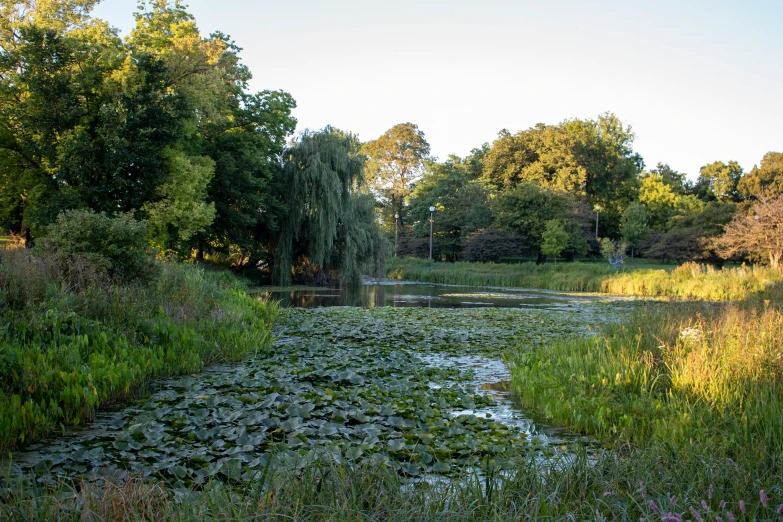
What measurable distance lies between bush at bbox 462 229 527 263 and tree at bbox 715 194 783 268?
13750 millimetres

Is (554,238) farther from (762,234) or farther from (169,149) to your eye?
(169,149)

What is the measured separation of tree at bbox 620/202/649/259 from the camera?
52062mm

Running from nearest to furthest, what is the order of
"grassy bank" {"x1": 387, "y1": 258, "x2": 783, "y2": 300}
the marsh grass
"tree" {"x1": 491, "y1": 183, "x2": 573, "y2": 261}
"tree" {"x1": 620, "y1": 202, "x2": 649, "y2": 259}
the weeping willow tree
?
1. the marsh grass
2. "grassy bank" {"x1": 387, "y1": 258, "x2": 783, "y2": 300}
3. the weeping willow tree
4. "tree" {"x1": 491, "y1": 183, "x2": 573, "y2": 261}
5. "tree" {"x1": 620, "y1": 202, "x2": 649, "y2": 259}

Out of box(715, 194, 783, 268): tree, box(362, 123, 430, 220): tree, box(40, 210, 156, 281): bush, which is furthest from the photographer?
box(362, 123, 430, 220): tree

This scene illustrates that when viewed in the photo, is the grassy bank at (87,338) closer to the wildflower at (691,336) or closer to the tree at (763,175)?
the wildflower at (691,336)

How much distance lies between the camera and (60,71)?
2064cm

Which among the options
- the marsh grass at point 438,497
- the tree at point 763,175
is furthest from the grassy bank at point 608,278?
the tree at point 763,175

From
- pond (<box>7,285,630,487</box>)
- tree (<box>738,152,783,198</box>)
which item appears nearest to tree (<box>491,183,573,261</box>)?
tree (<box>738,152,783,198</box>)

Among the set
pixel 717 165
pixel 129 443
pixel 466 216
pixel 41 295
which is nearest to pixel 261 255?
pixel 41 295

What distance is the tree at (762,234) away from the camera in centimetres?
3216

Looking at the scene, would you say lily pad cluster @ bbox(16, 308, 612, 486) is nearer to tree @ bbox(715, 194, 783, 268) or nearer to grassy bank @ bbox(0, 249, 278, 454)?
grassy bank @ bbox(0, 249, 278, 454)

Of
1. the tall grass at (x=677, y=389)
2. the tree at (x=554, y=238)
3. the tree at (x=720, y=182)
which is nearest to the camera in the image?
the tall grass at (x=677, y=389)

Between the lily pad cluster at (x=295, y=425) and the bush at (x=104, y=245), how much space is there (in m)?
3.12

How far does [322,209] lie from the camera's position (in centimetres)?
2728
